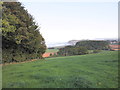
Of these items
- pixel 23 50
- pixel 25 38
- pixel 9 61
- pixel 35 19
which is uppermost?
pixel 35 19

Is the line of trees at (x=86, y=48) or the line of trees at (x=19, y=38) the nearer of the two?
the line of trees at (x=19, y=38)

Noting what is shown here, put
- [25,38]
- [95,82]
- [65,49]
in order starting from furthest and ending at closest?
[65,49], [25,38], [95,82]

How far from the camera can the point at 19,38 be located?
9047 mm

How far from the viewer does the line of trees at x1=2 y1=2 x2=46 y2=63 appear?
29.7ft

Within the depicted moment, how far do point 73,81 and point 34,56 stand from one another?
9339 millimetres

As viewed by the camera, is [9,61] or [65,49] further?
[65,49]

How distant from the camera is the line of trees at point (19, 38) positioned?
9045 millimetres

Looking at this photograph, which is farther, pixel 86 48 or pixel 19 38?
pixel 86 48

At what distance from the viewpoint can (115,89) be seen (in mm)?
2871

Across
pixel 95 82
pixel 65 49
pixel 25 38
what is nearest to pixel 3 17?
pixel 25 38

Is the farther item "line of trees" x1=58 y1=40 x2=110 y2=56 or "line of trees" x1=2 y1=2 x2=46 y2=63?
"line of trees" x1=58 y1=40 x2=110 y2=56

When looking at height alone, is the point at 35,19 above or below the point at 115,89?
above

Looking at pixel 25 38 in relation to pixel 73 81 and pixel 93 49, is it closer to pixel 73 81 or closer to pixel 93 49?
pixel 73 81

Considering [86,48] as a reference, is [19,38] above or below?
above
